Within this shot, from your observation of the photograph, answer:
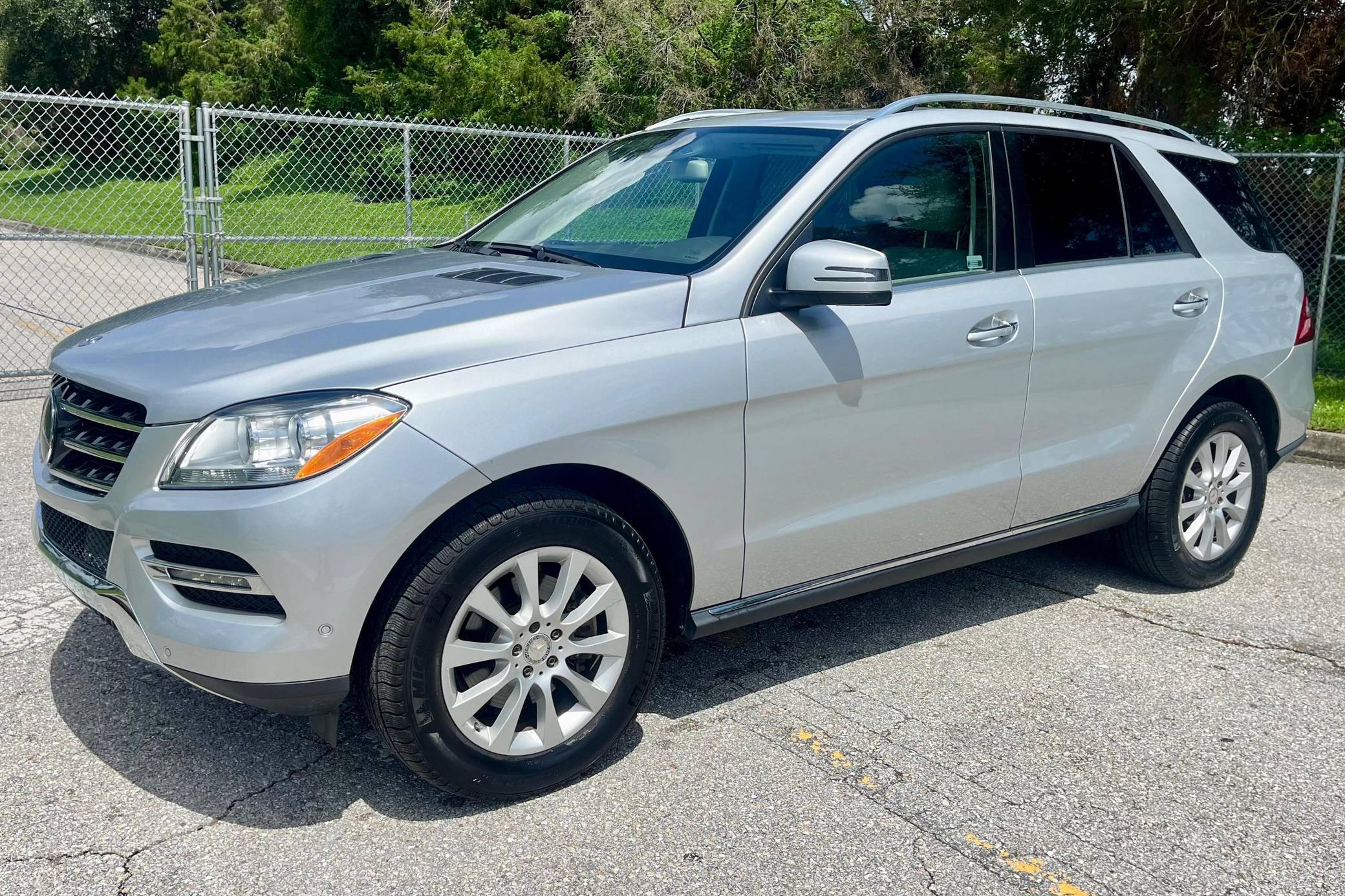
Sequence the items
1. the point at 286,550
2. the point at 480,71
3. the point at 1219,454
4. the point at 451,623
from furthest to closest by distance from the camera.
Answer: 1. the point at 480,71
2. the point at 1219,454
3. the point at 451,623
4. the point at 286,550

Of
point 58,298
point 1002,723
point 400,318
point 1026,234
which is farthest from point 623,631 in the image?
point 58,298

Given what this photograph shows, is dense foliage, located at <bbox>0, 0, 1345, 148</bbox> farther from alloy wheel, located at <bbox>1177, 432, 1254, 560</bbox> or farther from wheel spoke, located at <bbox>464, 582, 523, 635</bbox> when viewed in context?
wheel spoke, located at <bbox>464, 582, 523, 635</bbox>

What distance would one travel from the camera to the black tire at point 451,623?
9.74 ft

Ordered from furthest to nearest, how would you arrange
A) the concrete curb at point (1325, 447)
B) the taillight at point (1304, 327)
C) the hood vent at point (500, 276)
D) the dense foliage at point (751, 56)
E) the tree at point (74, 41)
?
the tree at point (74, 41)
the dense foliage at point (751, 56)
the concrete curb at point (1325, 447)
the taillight at point (1304, 327)
the hood vent at point (500, 276)

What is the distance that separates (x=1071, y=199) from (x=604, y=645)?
2.52 meters

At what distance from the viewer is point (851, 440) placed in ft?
12.2

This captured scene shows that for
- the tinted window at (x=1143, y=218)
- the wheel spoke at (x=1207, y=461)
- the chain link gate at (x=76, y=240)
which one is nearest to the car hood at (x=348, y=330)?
the tinted window at (x=1143, y=218)

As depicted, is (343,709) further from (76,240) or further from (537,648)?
(76,240)

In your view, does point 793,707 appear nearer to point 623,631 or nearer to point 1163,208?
point 623,631

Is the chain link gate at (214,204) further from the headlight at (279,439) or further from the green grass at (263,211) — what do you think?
the headlight at (279,439)

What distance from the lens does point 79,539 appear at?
329 centimetres

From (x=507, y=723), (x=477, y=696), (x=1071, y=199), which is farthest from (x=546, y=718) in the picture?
(x=1071, y=199)

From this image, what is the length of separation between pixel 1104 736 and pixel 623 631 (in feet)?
5.19

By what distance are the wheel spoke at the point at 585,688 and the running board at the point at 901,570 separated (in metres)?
0.36
